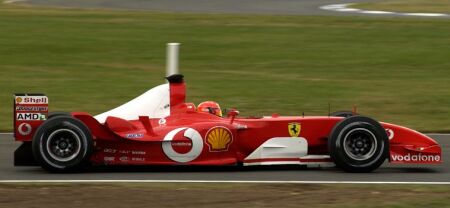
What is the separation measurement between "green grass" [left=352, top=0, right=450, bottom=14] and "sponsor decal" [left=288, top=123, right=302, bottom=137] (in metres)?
24.2

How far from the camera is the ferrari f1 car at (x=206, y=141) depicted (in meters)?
10.5

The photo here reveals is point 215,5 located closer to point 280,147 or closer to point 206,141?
point 280,147

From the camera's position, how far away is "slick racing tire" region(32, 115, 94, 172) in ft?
34.2

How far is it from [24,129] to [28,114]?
154mm

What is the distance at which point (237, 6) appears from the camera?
121 feet

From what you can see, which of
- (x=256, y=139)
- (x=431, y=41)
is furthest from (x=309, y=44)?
(x=256, y=139)

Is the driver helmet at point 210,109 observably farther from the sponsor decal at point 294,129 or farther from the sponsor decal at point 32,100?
the sponsor decal at point 32,100

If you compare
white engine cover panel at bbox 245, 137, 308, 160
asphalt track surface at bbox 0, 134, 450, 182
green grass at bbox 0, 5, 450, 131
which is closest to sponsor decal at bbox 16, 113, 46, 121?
asphalt track surface at bbox 0, 134, 450, 182

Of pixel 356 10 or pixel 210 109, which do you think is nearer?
pixel 210 109

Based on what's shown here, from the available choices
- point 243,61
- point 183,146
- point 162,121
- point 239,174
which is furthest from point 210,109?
point 243,61

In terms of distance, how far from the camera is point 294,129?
10820 mm

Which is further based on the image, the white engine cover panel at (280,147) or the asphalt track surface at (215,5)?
the asphalt track surface at (215,5)

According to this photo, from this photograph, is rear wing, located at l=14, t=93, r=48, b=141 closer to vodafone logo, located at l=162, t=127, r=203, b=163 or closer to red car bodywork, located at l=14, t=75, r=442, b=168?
red car bodywork, located at l=14, t=75, r=442, b=168

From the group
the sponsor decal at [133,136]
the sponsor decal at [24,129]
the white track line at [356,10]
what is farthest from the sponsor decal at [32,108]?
the white track line at [356,10]
